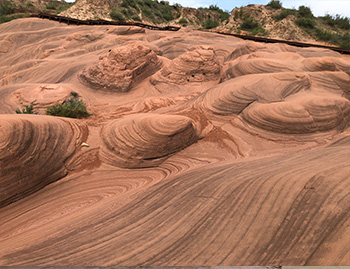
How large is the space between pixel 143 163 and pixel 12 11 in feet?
93.1

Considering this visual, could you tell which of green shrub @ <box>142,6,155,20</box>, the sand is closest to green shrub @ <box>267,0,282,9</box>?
green shrub @ <box>142,6,155,20</box>

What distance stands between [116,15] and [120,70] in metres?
22.0

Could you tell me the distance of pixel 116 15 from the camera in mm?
27516

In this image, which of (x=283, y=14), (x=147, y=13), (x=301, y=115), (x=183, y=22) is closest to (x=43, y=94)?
(x=301, y=115)

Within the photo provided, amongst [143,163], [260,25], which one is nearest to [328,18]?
[260,25]

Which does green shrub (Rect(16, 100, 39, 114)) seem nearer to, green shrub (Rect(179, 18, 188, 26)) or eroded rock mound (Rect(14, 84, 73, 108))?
eroded rock mound (Rect(14, 84, 73, 108))

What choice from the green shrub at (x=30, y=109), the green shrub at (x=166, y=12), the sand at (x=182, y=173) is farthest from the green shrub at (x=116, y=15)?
the green shrub at (x=30, y=109)

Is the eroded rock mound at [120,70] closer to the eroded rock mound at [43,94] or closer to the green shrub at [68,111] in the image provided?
the eroded rock mound at [43,94]

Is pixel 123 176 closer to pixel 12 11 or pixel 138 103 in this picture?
pixel 138 103

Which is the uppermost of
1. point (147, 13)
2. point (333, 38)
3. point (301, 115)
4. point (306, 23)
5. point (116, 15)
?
point (147, 13)

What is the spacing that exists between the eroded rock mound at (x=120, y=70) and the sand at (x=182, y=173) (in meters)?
0.05

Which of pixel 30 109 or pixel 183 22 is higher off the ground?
pixel 183 22

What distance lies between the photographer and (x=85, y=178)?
4402 mm

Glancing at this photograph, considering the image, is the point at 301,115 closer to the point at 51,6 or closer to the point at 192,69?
the point at 192,69
